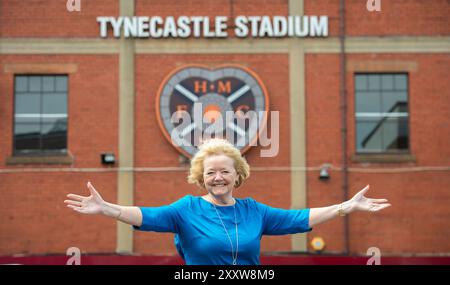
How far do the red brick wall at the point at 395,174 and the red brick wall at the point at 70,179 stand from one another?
4500 millimetres

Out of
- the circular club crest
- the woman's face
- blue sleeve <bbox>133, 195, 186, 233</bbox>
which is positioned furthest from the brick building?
blue sleeve <bbox>133, 195, 186, 233</bbox>

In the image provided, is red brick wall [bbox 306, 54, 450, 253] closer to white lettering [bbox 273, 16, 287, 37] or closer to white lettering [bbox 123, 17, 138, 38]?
white lettering [bbox 273, 16, 287, 37]

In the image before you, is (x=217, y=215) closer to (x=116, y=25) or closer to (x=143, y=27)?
(x=143, y=27)

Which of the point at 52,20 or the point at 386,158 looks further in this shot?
the point at 52,20

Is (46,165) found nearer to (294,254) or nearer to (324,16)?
(294,254)

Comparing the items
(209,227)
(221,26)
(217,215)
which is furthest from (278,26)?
(209,227)

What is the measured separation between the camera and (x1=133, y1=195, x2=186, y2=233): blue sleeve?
15.3 feet

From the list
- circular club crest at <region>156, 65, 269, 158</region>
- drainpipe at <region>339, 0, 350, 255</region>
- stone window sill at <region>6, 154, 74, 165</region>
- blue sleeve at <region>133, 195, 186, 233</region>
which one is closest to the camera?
blue sleeve at <region>133, 195, 186, 233</region>

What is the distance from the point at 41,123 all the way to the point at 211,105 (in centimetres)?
385

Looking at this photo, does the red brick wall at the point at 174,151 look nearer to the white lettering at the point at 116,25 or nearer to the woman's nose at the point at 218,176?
the white lettering at the point at 116,25

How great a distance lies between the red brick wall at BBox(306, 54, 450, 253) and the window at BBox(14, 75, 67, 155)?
218 inches

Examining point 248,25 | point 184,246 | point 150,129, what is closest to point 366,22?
point 248,25

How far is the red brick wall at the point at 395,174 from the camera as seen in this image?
53.1 ft

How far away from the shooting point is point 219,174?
489cm
